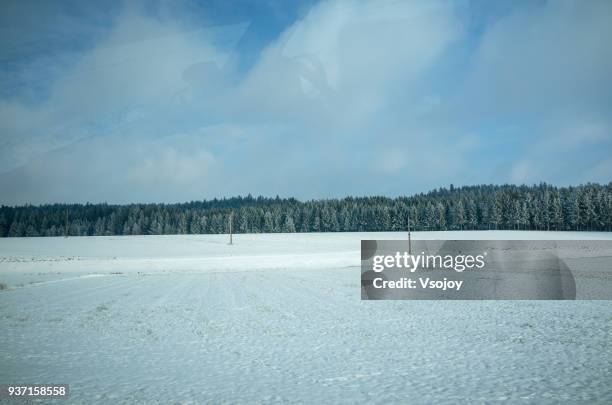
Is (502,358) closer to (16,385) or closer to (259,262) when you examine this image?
(16,385)

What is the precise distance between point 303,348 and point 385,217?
107 metres

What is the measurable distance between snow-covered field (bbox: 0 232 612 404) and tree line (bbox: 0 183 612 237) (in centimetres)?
8668

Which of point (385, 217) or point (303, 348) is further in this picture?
point (385, 217)

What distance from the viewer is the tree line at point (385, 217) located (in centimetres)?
9806

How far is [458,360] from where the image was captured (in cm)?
819

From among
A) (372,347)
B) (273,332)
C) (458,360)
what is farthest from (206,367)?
(458,360)

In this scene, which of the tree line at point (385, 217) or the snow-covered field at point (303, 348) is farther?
the tree line at point (385, 217)

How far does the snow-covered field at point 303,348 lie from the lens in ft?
22.0

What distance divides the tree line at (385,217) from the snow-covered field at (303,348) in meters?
86.7

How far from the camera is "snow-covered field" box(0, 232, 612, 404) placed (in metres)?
6.69

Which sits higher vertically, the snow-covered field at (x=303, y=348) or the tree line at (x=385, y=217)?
the tree line at (x=385, y=217)

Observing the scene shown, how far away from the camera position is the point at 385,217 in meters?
114

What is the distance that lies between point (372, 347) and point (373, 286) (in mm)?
10494

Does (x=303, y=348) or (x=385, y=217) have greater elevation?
(x=385, y=217)
